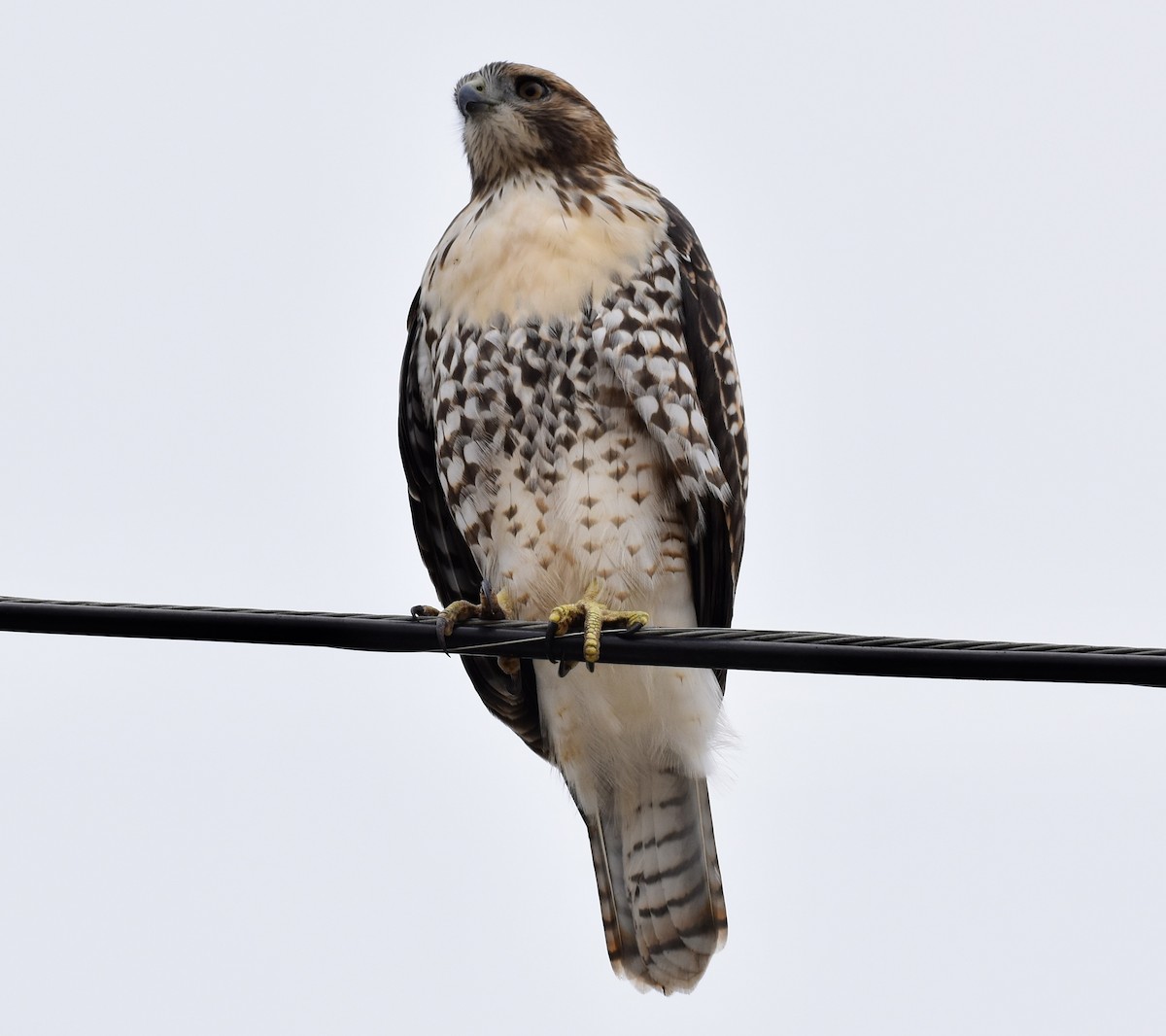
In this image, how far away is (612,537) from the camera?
219 inches

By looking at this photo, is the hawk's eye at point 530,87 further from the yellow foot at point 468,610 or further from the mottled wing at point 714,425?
the yellow foot at point 468,610

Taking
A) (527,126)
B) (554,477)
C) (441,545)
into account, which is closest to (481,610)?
(554,477)

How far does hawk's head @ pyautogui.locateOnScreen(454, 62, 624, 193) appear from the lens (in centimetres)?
612

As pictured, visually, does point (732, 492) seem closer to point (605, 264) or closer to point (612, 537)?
point (612, 537)

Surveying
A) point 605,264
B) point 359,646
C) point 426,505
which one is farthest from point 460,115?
point 359,646

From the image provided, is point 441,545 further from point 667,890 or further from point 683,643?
point 683,643

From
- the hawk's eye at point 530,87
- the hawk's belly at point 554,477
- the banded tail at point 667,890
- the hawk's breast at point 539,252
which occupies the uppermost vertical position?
the hawk's eye at point 530,87

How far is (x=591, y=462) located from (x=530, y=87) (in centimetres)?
161

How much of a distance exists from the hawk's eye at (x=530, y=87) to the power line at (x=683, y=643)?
2.54 meters

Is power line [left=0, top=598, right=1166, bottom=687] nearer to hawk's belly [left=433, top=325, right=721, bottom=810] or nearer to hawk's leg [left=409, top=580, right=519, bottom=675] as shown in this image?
hawk's leg [left=409, top=580, right=519, bottom=675]

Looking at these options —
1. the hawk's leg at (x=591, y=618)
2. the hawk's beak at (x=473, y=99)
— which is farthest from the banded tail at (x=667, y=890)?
the hawk's beak at (x=473, y=99)

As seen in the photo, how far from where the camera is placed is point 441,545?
6.37 metres

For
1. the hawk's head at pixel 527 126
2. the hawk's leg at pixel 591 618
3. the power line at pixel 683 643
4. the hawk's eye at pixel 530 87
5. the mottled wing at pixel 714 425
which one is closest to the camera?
the power line at pixel 683 643

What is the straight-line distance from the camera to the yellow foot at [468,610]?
16.5 feet
